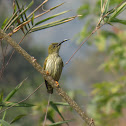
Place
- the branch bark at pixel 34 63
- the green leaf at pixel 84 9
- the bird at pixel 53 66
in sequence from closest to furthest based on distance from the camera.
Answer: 1. the branch bark at pixel 34 63
2. the bird at pixel 53 66
3. the green leaf at pixel 84 9

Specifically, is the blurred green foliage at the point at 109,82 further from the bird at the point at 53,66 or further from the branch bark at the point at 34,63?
the branch bark at the point at 34,63

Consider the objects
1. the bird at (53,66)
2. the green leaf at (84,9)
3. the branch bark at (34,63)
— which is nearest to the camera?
the branch bark at (34,63)

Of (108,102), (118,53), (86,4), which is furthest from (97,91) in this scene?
(86,4)

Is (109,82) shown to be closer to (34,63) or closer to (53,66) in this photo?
(53,66)

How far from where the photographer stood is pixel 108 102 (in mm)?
3469

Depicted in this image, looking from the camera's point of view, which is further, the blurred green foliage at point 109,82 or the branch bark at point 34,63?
the blurred green foliage at point 109,82

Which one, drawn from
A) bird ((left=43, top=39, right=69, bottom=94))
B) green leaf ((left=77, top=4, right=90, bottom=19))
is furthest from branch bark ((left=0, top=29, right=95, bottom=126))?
green leaf ((left=77, top=4, right=90, bottom=19))

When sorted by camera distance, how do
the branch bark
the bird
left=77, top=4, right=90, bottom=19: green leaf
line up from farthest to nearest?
left=77, top=4, right=90, bottom=19: green leaf, the bird, the branch bark

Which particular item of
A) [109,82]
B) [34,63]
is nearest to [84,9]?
[109,82]

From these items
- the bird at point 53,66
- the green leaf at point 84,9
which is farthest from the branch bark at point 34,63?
the green leaf at point 84,9

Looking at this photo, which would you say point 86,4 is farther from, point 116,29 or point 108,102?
point 108,102

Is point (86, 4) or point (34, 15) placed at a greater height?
point (86, 4)

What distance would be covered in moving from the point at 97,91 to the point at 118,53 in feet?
2.22

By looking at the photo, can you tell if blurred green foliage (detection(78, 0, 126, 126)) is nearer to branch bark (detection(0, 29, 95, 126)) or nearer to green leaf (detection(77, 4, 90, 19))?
green leaf (detection(77, 4, 90, 19))
